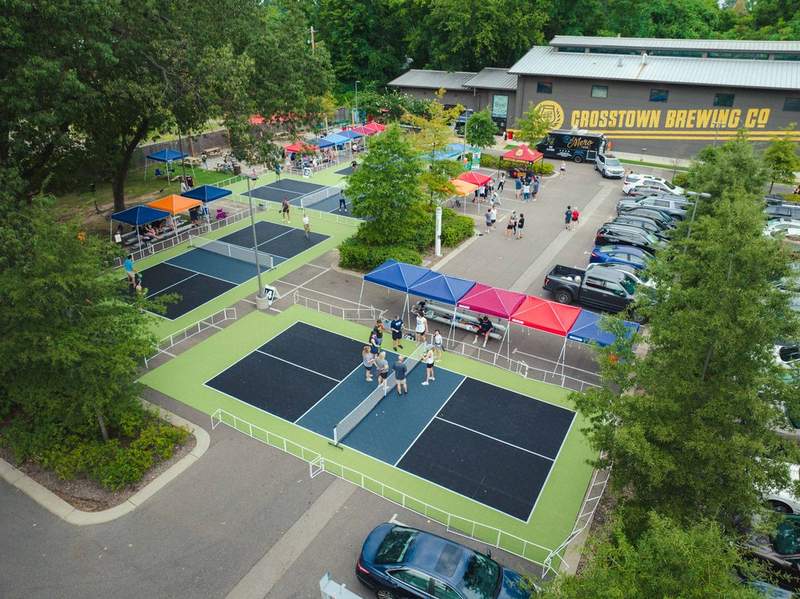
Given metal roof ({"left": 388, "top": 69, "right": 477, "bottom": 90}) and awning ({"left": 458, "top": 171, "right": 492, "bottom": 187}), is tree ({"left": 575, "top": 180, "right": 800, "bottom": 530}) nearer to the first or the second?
awning ({"left": 458, "top": 171, "right": 492, "bottom": 187})

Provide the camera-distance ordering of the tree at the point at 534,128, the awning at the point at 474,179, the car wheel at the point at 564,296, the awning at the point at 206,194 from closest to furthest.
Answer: the car wheel at the point at 564,296 < the awning at the point at 206,194 < the awning at the point at 474,179 < the tree at the point at 534,128

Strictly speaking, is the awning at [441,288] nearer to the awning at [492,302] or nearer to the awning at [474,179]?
the awning at [492,302]

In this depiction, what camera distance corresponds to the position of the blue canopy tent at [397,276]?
20969 millimetres

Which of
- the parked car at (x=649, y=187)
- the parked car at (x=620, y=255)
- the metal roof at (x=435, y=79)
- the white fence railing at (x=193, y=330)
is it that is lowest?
the white fence railing at (x=193, y=330)

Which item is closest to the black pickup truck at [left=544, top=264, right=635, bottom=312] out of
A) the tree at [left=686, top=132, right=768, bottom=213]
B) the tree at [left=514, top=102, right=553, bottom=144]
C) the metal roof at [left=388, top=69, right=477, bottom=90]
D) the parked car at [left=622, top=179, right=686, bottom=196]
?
the tree at [left=686, top=132, right=768, bottom=213]

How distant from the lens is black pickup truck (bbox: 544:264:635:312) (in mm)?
21656

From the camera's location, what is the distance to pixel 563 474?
47.5ft

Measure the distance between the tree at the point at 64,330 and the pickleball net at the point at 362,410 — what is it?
5489 millimetres

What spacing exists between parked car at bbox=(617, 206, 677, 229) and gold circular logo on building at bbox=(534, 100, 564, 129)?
19.8m

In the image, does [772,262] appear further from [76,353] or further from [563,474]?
[76,353]

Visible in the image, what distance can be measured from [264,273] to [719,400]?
19.8m

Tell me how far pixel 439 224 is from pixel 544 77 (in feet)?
95.1

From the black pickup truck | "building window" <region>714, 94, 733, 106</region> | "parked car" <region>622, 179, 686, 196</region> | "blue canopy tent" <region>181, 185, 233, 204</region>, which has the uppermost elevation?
"building window" <region>714, 94, 733, 106</region>

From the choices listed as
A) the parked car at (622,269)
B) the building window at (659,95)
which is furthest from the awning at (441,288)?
the building window at (659,95)
